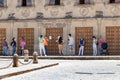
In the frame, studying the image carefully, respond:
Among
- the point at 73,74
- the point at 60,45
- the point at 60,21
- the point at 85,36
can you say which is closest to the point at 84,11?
the point at 85,36

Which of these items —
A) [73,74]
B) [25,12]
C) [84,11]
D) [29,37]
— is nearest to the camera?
[73,74]

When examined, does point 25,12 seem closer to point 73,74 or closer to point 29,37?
point 29,37

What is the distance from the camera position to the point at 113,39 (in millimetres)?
31328

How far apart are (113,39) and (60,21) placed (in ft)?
15.4

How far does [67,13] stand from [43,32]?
2.61m

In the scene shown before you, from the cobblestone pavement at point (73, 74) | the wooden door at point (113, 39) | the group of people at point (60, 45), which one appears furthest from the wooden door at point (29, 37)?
the cobblestone pavement at point (73, 74)

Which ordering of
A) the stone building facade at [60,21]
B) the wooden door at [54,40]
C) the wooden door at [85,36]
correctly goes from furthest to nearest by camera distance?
the wooden door at [54,40], the wooden door at [85,36], the stone building facade at [60,21]

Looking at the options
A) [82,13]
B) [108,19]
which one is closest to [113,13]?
[108,19]

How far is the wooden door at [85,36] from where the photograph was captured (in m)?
31.9

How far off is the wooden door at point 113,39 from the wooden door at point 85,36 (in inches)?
58.0

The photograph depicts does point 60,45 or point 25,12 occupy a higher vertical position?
point 25,12

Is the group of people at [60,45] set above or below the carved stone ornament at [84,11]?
below

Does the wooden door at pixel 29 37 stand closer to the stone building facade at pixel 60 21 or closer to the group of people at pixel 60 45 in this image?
the stone building facade at pixel 60 21

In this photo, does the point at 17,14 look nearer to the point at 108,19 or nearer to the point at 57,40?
the point at 57,40
